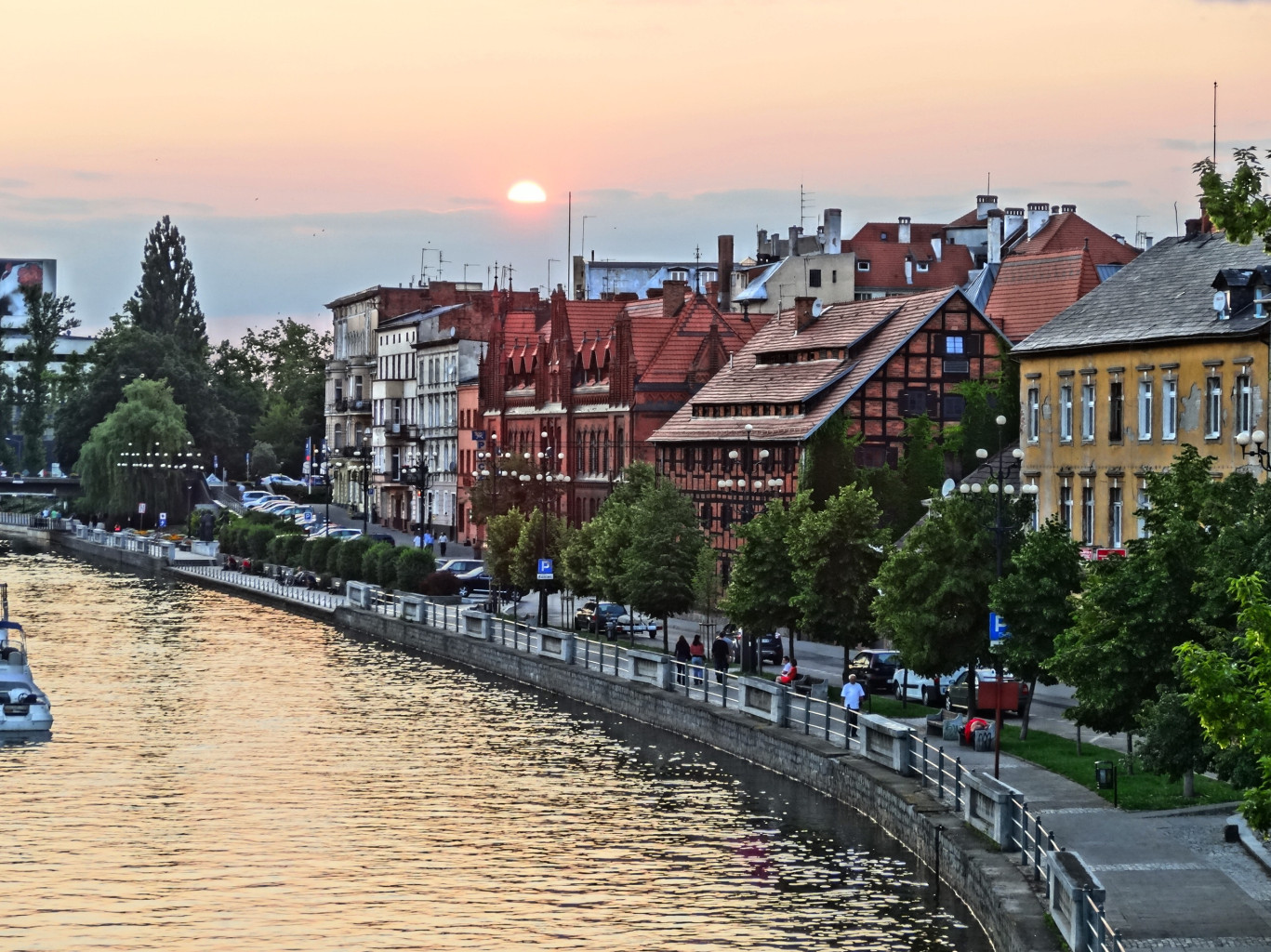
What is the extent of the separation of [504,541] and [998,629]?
44071 millimetres

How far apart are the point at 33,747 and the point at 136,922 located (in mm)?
21861

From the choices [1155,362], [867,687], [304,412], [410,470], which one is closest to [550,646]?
[867,687]

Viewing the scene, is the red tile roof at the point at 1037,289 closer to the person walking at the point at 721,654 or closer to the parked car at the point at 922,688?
the person walking at the point at 721,654

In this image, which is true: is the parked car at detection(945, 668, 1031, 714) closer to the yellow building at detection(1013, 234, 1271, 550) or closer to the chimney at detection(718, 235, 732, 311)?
the yellow building at detection(1013, 234, 1271, 550)

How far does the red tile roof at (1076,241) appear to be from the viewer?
405 feet

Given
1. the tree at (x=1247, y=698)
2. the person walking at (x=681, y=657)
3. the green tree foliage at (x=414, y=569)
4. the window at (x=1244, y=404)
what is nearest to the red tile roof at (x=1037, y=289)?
the green tree foliage at (x=414, y=569)

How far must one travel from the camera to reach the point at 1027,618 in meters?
44.5

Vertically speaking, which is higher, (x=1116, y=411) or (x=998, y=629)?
(x=1116, y=411)

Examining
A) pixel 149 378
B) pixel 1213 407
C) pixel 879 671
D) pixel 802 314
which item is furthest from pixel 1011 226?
pixel 879 671

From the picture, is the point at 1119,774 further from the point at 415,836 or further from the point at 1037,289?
the point at 1037,289

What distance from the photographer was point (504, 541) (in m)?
86.8

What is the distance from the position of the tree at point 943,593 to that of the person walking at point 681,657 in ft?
38.0

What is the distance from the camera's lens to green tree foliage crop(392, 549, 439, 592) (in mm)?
95312

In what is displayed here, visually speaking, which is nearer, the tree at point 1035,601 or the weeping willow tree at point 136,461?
the tree at point 1035,601
